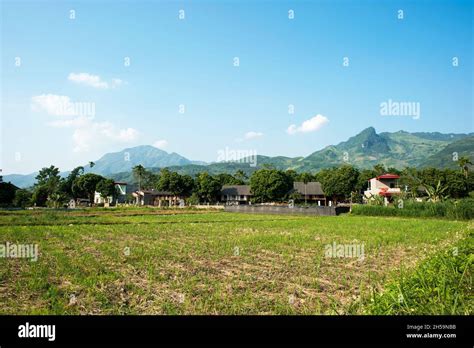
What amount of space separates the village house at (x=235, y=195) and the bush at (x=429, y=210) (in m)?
66.3

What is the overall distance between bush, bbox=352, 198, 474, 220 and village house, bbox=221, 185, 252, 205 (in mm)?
66250

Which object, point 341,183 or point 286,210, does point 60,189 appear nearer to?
point 286,210

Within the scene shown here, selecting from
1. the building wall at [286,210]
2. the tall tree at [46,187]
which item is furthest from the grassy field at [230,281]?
the tall tree at [46,187]

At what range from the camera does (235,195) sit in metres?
114

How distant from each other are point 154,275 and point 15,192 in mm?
70491

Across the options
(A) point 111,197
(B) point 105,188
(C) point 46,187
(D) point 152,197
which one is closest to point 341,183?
(D) point 152,197

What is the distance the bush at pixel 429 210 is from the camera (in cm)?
3650

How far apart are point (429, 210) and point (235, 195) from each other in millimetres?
77479

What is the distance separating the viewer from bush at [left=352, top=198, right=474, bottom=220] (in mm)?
36500

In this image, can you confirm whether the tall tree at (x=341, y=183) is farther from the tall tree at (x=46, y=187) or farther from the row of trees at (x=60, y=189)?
the tall tree at (x=46, y=187)

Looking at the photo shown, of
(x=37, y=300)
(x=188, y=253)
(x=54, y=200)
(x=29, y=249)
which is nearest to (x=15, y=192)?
(x=54, y=200)
